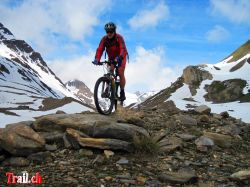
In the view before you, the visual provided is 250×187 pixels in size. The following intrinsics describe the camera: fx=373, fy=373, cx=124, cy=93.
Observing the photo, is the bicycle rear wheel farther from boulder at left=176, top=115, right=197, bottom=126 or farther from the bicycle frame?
boulder at left=176, top=115, right=197, bottom=126

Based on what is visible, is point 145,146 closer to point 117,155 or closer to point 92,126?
point 117,155

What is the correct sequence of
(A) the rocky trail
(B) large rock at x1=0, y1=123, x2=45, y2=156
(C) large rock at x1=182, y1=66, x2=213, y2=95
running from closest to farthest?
(A) the rocky trail < (B) large rock at x1=0, y1=123, x2=45, y2=156 < (C) large rock at x1=182, y1=66, x2=213, y2=95

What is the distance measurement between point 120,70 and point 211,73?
181468 millimetres

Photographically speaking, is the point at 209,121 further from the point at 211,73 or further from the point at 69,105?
the point at 211,73

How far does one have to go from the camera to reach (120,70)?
52.0 feet

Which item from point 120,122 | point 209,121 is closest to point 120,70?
point 120,122

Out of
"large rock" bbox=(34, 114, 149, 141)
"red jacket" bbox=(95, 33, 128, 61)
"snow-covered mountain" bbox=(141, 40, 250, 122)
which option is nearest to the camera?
"large rock" bbox=(34, 114, 149, 141)

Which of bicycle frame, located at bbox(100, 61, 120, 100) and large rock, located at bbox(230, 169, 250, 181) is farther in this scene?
bicycle frame, located at bbox(100, 61, 120, 100)

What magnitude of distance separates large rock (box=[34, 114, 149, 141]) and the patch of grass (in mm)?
528

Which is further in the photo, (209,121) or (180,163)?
(209,121)

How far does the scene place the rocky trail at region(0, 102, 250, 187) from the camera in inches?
400

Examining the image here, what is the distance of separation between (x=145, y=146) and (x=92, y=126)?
2.14 m

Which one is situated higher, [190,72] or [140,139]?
[190,72]

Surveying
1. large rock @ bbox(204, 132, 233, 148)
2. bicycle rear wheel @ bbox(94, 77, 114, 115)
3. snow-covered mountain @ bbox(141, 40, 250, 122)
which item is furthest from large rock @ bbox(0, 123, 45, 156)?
snow-covered mountain @ bbox(141, 40, 250, 122)
